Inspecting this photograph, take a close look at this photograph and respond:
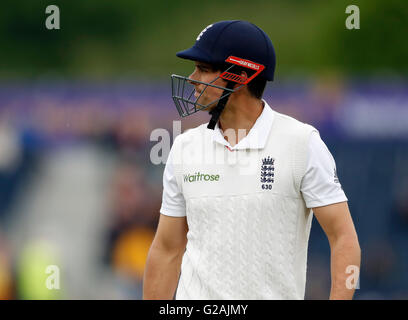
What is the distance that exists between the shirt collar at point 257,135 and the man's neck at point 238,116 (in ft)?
0.12

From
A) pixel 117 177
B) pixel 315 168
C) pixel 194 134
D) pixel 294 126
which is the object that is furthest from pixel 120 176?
pixel 315 168

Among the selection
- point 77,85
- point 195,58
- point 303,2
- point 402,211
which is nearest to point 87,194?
point 77,85

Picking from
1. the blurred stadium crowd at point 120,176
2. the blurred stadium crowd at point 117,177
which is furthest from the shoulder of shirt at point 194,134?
the blurred stadium crowd at point 117,177

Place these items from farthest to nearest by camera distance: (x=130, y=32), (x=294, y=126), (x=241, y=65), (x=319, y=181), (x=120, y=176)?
(x=130, y=32) → (x=120, y=176) → (x=241, y=65) → (x=294, y=126) → (x=319, y=181)

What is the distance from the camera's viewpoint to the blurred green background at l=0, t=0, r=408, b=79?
1822cm

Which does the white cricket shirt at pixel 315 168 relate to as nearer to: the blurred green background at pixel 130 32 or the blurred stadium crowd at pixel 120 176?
the blurred stadium crowd at pixel 120 176

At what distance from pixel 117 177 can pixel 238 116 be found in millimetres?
6962

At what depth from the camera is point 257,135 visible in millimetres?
3562

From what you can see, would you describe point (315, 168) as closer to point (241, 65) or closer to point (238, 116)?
point (238, 116)

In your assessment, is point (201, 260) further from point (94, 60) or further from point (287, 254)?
point (94, 60)

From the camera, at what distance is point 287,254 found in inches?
135

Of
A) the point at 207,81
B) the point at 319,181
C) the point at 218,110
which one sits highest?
the point at 207,81

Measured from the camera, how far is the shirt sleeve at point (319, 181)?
11.1 feet

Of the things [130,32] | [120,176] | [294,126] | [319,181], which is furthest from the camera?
[130,32]
